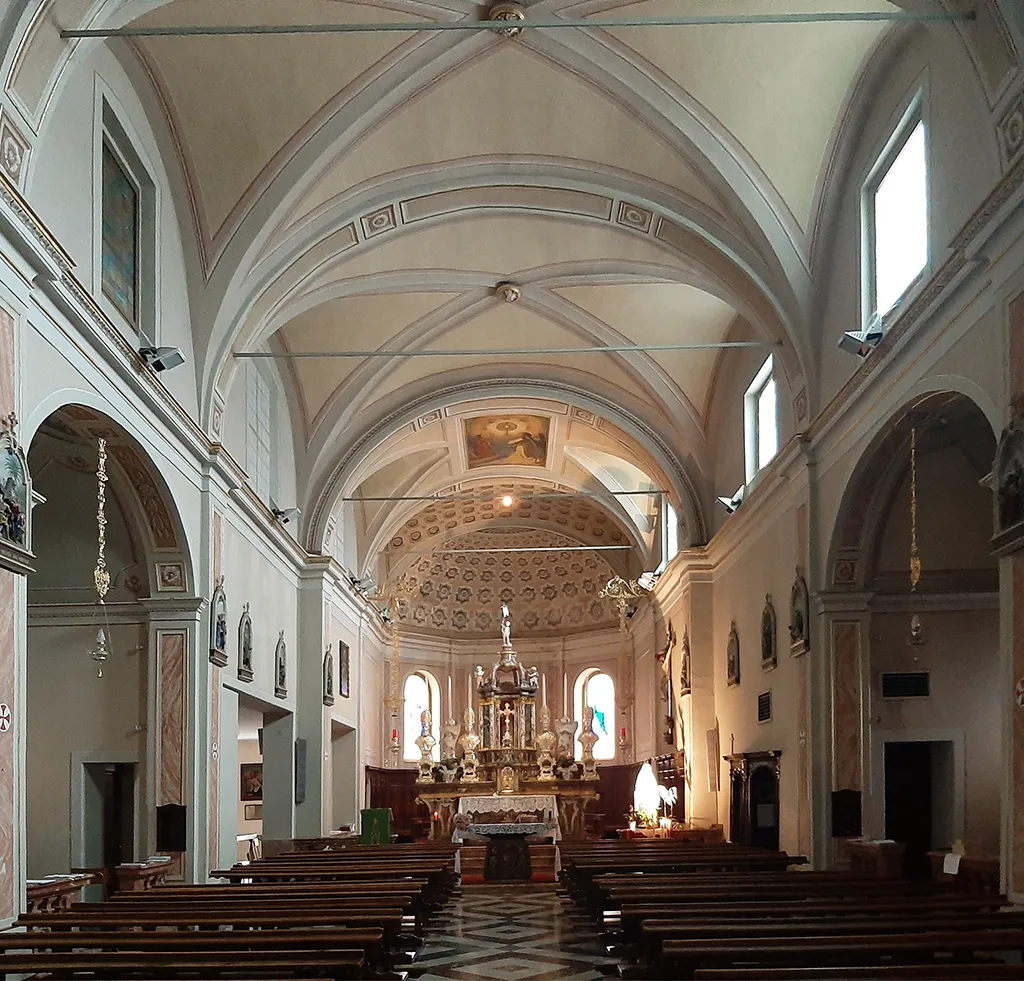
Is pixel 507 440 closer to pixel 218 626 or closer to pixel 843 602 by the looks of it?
pixel 218 626

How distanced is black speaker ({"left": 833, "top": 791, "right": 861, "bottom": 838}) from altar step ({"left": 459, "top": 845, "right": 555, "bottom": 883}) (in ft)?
27.2

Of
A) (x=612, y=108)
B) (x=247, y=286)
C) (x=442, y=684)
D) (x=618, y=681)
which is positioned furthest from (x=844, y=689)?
(x=442, y=684)

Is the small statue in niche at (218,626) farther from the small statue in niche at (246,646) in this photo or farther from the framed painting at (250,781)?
Result: the framed painting at (250,781)

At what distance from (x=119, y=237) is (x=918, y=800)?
1087 centimetres

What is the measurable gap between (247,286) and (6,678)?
7.19 m

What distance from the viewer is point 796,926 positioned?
7625mm

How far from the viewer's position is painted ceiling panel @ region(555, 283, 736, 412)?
19188 millimetres

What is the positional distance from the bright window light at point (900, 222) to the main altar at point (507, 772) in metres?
13.5

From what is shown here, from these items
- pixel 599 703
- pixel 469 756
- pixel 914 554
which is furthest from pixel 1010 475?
pixel 599 703

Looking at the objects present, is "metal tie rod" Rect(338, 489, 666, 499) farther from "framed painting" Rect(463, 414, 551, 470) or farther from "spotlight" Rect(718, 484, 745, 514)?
"spotlight" Rect(718, 484, 745, 514)

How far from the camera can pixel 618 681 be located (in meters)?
33.4

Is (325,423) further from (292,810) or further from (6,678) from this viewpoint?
(6,678)

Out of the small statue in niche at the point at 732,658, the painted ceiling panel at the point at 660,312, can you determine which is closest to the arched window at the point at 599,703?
the small statue in niche at the point at 732,658

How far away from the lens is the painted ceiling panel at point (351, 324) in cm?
1939
